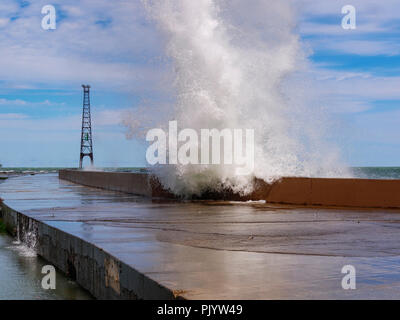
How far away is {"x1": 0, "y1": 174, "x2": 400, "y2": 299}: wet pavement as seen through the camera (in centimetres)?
434

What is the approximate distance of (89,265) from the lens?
6.41m

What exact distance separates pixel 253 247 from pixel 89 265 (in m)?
1.80

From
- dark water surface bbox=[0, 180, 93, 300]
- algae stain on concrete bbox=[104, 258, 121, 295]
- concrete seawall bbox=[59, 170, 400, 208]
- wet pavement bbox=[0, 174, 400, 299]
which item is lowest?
dark water surface bbox=[0, 180, 93, 300]

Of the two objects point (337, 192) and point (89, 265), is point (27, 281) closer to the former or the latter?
point (89, 265)

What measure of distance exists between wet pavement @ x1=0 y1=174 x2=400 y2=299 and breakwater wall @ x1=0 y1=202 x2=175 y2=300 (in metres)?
0.09

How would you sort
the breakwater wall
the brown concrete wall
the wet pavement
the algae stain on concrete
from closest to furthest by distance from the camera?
1. the wet pavement
2. the breakwater wall
3. the algae stain on concrete
4. the brown concrete wall

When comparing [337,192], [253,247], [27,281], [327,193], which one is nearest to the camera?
[253,247]

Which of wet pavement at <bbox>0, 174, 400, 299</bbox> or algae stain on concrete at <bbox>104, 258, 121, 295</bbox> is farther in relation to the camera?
algae stain on concrete at <bbox>104, 258, 121, 295</bbox>

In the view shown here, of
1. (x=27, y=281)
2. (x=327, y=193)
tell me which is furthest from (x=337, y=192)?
(x=27, y=281)

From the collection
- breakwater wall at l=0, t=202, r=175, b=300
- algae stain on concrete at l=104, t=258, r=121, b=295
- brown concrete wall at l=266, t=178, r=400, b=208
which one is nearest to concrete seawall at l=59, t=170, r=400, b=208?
brown concrete wall at l=266, t=178, r=400, b=208

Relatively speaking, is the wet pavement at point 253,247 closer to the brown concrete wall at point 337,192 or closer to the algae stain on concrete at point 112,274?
the algae stain on concrete at point 112,274

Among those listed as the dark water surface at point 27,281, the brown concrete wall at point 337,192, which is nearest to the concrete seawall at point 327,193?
the brown concrete wall at point 337,192

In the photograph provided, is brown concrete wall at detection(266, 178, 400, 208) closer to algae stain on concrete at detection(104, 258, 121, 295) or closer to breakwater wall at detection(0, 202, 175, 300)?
breakwater wall at detection(0, 202, 175, 300)
